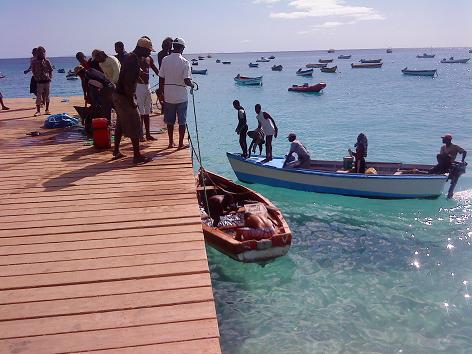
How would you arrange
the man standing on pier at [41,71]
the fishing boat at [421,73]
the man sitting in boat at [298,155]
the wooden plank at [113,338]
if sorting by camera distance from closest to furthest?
1. the wooden plank at [113,338]
2. the man standing on pier at [41,71]
3. the man sitting in boat at [298,155]
4. the fishing boat at [421,73]

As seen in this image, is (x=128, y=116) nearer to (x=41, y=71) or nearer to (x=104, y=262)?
(x=104, y=262)

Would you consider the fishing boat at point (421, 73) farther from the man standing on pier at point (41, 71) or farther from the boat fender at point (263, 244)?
the boat fender at point (263, 244)

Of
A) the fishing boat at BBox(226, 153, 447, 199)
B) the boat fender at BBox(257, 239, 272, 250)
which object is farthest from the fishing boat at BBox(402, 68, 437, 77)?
the boat fender at BBox(257, 239, 272, 250)

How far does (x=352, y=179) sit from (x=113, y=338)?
38.2 ft

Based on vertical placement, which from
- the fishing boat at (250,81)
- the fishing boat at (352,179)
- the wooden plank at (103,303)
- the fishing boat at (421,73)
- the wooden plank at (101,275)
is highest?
the fishing boat at (421,73)

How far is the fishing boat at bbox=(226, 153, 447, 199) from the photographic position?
44.4 feet

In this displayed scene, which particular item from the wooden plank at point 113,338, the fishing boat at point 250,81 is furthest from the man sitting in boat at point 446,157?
the fishing boat at point 250,81

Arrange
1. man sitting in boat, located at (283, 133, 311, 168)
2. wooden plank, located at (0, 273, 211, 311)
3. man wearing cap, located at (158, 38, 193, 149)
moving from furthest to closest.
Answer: man sitting in boat, located at (283, 133, 311, 168), man wearing cap, located at (158, 38, 193, 149), wooden plank, located at (0, 273, 211, 311)

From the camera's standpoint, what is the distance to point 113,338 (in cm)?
324

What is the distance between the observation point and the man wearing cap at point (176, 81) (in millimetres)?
8133

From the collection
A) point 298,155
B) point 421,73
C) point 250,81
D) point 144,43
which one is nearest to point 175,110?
point 144,43

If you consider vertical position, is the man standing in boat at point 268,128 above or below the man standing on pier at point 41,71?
below

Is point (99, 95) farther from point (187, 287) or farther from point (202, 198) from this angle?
point (187, 287)

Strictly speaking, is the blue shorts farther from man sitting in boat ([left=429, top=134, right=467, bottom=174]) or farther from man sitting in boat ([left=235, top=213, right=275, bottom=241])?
man sitting in boat ([left=429, top=134, right=467, bottom=174])
